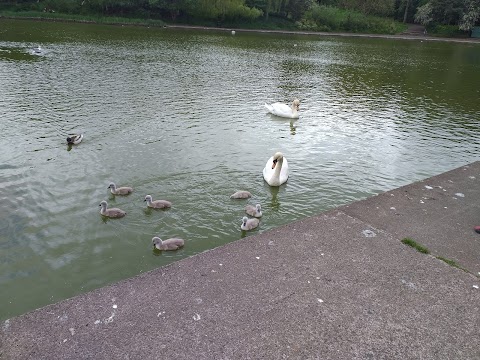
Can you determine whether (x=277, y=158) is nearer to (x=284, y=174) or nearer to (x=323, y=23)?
(x=284, y=174)

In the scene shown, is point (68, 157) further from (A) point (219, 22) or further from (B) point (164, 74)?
(A) point (219, 22)

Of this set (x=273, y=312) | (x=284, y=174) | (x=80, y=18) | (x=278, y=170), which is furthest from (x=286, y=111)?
(x=80, y=18)

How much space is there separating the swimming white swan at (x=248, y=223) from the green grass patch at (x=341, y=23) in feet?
200

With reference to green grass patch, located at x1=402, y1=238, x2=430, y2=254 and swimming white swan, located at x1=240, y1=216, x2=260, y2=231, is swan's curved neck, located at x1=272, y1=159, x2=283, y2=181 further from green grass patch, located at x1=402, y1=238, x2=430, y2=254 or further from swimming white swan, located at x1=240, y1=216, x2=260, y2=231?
green grass patch, located at x1=402, y1=238, x2=430, y2=254

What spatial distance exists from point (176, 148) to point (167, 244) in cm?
548

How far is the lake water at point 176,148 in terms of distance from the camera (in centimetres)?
794

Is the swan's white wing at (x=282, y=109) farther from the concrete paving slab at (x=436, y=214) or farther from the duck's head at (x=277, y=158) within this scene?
the concrete paving slab at (x=436, y=214)

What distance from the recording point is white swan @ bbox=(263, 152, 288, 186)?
10.5 meters

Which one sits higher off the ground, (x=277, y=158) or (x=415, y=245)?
(x=277, y=158)

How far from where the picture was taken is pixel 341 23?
220 ft

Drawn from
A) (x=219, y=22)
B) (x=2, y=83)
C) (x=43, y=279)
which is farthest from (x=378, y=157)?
(x=219, y=22)

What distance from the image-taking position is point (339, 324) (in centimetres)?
523

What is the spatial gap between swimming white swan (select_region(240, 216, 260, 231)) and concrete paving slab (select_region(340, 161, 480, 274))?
1.79 m

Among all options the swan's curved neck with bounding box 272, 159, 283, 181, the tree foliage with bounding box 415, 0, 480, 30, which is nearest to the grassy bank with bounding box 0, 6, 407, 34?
the tree foliage with bounding box 415, 0, 480, 30
